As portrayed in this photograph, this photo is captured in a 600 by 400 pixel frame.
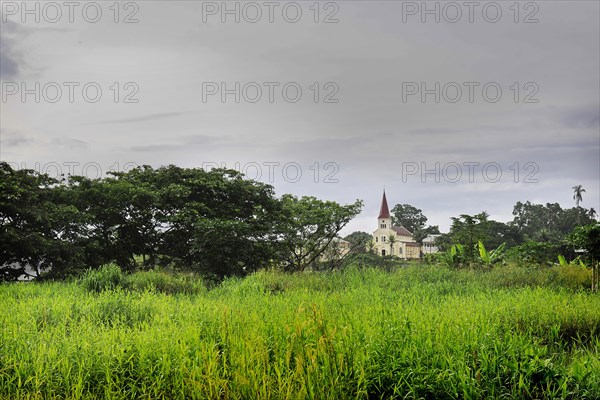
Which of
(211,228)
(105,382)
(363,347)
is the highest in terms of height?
(211,228)

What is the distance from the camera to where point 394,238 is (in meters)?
52.8

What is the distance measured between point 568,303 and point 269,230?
36.2ft

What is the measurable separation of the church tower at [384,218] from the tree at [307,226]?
3656cm

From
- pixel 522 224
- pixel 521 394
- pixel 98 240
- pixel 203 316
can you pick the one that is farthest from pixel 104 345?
pixel 522 224

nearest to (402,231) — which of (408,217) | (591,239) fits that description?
(408,217)

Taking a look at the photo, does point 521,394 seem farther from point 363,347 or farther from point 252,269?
point 252,269

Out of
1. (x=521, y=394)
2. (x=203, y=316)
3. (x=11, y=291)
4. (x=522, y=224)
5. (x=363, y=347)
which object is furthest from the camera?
(x=522, y=224)

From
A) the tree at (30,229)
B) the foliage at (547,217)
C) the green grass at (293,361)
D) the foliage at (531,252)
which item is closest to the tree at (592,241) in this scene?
the green grass at (293,361)

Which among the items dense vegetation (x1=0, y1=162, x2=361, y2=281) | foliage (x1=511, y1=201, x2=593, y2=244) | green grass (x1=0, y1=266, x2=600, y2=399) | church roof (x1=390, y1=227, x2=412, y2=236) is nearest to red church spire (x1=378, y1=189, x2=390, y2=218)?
church roof (x1=390, y1=227, x2=412, y2=236)

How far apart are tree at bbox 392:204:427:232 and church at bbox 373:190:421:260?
2.81 ft

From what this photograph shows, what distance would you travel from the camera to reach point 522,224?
52.5 m

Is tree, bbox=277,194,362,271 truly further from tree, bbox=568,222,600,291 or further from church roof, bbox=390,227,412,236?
church roof, bbox=390,227,412,236

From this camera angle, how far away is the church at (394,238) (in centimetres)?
5472

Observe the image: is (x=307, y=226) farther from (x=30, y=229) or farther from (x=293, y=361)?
(x=293, y=361)
